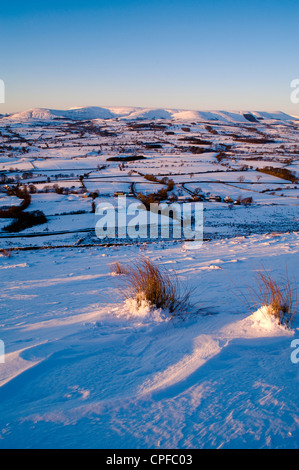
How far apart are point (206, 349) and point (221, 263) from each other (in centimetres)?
384

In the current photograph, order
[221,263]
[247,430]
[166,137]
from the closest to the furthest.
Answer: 1. [247,430]
2. [221,263]
3. [166,137]

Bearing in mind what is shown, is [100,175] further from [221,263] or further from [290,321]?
[290,321]

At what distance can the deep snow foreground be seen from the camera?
1424 millimetres

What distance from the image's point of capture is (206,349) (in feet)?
7.23

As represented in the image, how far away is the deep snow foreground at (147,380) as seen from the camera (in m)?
1.42

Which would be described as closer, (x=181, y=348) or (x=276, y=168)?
(x=181, y=348)

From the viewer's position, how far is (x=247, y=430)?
56.2 inches

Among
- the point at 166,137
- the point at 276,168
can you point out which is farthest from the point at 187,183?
the point at 166,137

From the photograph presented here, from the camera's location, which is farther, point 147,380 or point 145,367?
point 145,367

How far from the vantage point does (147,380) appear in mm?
1864

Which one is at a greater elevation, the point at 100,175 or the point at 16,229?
the point at 100,175

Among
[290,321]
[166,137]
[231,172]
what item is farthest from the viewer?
[166,137]

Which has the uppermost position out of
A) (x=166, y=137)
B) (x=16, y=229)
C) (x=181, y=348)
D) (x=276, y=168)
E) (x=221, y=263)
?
(x=166, y=137)
